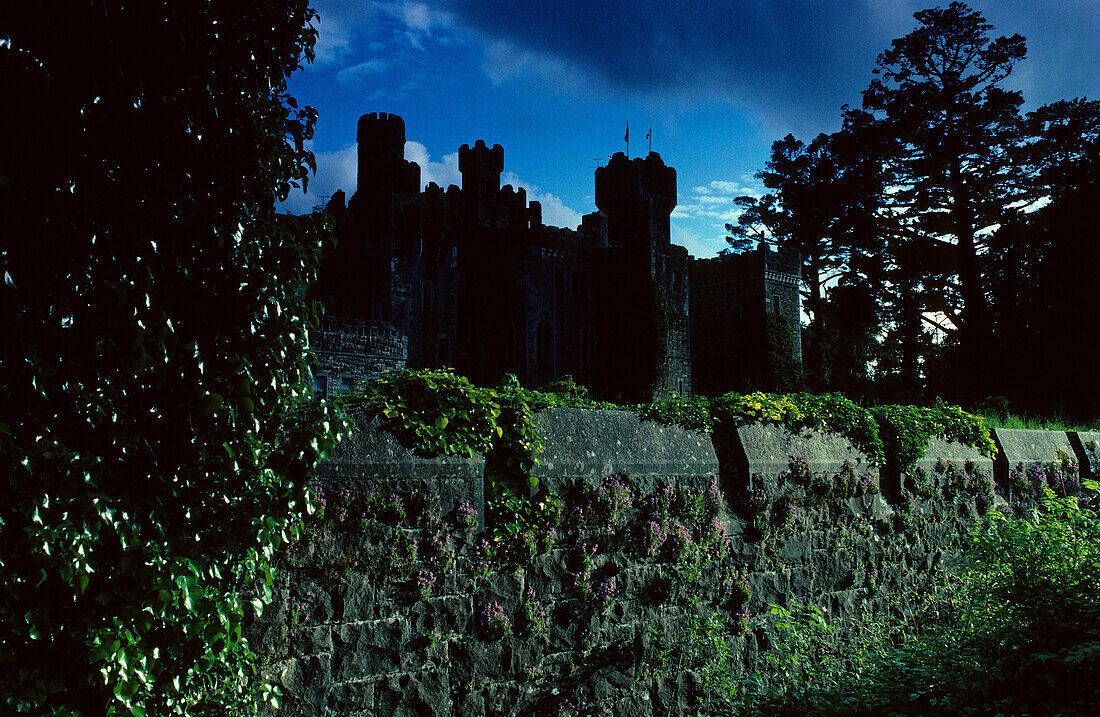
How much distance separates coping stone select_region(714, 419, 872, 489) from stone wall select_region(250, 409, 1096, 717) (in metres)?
0.02

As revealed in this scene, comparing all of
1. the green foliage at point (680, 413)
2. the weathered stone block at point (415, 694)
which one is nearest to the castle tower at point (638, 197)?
the green foliage at point (680, 413)

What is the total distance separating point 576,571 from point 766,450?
2.08 metres

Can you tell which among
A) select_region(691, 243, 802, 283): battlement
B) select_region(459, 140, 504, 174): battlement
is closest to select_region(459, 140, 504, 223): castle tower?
select_region(459, 140, 504, 174): battlement

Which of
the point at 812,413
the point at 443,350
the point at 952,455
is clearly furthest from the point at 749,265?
the point at 812,413

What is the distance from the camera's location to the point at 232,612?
11.0 ft

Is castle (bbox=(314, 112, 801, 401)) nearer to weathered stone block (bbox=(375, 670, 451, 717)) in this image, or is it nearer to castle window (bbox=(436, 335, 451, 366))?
castle window (bbox=(436, 335, 451, 366))

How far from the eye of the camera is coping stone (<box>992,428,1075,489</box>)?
27.4 ft

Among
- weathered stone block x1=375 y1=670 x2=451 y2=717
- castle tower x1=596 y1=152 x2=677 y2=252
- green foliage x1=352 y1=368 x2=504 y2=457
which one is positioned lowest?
weathered stone block x1=375 y1=670 x2=451 y2=717

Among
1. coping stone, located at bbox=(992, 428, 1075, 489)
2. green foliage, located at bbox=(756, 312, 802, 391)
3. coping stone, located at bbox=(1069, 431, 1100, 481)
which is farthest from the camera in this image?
green foliage, located at bbox=(756, 312, 802, 391)

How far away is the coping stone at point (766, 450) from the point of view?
572cm

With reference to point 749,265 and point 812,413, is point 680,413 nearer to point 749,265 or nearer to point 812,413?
point 812,413

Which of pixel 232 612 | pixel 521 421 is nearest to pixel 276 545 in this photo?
pixel 232 612

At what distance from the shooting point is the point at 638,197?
1308 inches

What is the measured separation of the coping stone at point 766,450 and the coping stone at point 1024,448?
320 centimetres
